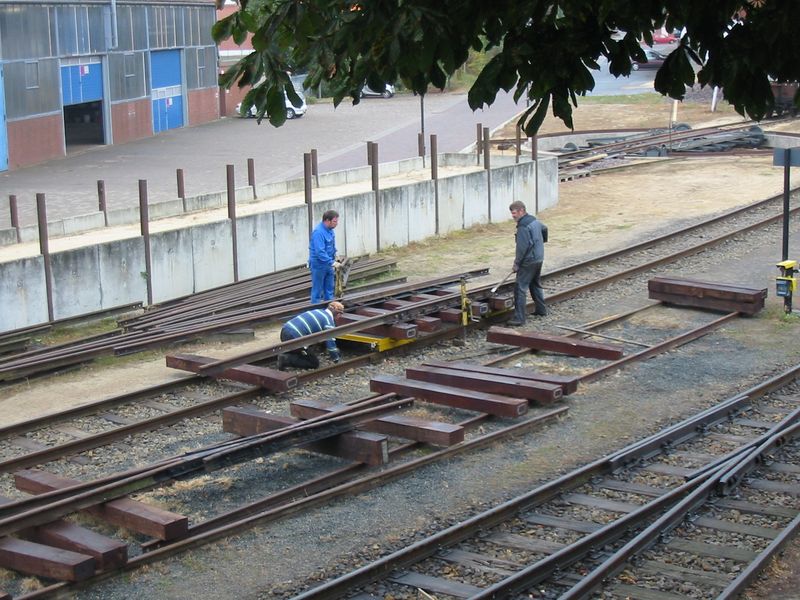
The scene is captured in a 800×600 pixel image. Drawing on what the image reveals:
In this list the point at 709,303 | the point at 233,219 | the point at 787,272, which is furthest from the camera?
the point at 233,219

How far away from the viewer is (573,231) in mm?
24578

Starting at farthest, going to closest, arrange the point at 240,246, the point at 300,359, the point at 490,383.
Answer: the point at 240,246, the point at 300,359, the point at 490,383

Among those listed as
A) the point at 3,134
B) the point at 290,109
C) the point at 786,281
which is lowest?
the point at 786,281

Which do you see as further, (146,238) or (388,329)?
(146,238)

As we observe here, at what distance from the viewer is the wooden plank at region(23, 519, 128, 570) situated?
8109 mm

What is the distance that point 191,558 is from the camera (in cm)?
857

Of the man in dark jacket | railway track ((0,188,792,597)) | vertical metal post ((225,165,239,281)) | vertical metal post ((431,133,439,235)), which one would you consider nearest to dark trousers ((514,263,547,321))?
the man in dark jacket

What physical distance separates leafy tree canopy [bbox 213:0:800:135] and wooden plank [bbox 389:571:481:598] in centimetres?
325

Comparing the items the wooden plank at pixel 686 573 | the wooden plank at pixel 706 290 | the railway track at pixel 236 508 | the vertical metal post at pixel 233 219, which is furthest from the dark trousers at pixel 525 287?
the wooden plank at pixel 686 573

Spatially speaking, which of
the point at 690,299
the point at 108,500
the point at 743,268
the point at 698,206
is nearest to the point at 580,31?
the point at 108,500

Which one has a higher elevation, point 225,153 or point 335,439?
point 225,153

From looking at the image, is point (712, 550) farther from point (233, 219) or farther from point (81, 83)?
point (81, 83)

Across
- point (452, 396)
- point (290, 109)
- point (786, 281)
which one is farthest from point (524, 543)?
point (290, 109)

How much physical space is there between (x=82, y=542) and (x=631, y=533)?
13.7 feet
